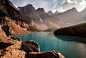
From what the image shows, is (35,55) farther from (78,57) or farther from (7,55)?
(78,57)

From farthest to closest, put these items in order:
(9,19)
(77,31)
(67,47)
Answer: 1. (9,19)
2. (77,31)
3. (67,47)

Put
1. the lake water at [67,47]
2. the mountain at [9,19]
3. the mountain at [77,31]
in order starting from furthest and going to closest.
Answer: the mountain at [9,19], the mountain at [77,31], the lake water at [67,47]

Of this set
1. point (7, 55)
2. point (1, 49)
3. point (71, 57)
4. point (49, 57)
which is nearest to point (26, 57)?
point (7, 55)

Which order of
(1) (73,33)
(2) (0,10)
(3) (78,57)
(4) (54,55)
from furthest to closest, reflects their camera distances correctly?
(2) (0,10) → (1) (73,33) → (3) (78,57) → (4) (54,55)

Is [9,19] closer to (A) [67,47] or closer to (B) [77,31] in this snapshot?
(B) [77,31]

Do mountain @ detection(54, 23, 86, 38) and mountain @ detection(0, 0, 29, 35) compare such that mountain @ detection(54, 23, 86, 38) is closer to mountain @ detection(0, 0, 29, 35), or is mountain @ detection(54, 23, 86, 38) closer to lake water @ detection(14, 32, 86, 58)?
lake water @ detection(14, 32, 86, 58)

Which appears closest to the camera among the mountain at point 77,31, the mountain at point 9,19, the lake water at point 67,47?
the lake water at point 67,47

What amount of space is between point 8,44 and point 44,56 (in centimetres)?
470

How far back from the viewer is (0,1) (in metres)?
147

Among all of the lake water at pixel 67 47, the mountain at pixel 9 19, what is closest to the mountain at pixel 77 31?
the lake water at pixel 67 47

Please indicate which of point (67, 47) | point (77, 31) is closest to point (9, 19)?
point (77, 31)

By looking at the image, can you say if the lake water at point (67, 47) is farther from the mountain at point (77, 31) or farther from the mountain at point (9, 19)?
the mountain at point (9, 19)

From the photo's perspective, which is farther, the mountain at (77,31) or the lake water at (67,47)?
the mountain at (77,31)

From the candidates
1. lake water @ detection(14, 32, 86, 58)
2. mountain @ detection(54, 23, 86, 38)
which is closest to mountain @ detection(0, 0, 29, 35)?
lake water @ detection(14, 32, 86, 58)
